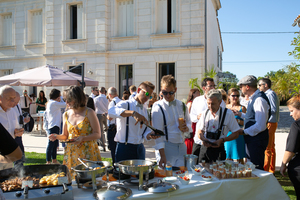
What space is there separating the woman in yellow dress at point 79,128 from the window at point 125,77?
33.8 ft

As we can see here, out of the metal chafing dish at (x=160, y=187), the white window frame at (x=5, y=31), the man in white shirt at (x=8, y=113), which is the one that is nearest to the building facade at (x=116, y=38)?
the white window frame at (x=5, y=31)

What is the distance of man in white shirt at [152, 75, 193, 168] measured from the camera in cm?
326

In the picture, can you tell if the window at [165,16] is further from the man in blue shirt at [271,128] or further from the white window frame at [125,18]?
the man in blue shirt at [271,128]

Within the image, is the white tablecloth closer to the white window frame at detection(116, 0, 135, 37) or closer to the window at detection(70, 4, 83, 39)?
the white window frame at detection(116, 0, 135, 37)

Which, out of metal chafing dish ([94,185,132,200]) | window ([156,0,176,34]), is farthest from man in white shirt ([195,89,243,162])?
window ([156,0,176,34])

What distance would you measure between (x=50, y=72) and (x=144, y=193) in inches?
285

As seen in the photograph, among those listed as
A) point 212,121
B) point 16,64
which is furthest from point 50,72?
point 16,64

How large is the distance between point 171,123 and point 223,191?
42.6 inches

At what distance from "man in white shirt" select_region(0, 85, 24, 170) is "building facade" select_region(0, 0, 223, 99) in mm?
9398

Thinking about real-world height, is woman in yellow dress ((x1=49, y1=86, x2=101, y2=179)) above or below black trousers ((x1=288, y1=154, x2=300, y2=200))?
above

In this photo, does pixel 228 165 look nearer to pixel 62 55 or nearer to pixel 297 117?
pixel 297 117

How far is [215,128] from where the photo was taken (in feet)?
11.2

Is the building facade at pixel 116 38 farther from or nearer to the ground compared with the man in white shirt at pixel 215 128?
farther from the ground

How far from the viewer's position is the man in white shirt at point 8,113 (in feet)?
11.0
